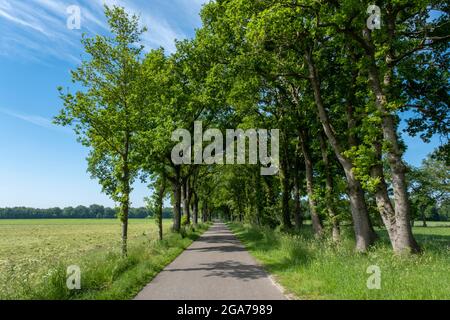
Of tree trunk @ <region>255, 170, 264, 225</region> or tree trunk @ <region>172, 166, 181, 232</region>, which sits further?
tree trunk @ <region>255, 170, 264, 225</region>

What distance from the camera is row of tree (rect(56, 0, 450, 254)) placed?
1375 centimetres

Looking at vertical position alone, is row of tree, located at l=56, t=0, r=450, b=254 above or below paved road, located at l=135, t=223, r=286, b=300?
above

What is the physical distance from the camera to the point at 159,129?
20.1 meters

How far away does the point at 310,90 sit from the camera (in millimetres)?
21312

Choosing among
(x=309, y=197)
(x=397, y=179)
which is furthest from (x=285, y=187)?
(x=397, y=179)

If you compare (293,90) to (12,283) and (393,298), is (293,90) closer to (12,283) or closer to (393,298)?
(393,298)

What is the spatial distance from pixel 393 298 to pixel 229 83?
1565 cm

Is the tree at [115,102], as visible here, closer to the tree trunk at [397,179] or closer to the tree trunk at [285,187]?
the tree trunk at [397,179]

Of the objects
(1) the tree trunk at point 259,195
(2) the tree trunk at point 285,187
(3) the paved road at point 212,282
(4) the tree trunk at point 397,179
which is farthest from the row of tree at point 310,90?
(1) the tree trunk at point 259,195

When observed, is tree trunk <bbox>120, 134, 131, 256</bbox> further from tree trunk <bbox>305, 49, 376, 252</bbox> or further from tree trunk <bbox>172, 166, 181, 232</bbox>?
tree trunk <bbox>172, 166, 181, 232</bbox>

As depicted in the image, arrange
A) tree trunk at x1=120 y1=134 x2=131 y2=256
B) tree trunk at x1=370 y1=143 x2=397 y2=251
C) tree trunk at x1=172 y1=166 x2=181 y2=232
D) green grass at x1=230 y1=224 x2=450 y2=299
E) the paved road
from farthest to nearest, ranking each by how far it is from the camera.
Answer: tree trunk at x1=172 y1=166 x2=181 y2=232
tree trunk at x1=120 y1=134 x2=131 y2=256
tree trunk at x1=370 y1=143 x2=397 y2=251
the paved road
green grass at x1=230 y1=224 x2=450 y2=299

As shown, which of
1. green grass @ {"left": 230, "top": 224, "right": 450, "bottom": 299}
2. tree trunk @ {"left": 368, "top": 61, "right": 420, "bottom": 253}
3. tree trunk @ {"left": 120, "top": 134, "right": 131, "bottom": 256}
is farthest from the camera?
tree trunk @ {"left": 120, "top": 134, "right": 131, "bottom": 256}

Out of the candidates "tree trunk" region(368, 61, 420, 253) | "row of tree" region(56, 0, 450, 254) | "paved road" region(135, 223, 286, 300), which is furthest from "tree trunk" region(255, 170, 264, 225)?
"tree trunk" region(368, 61, 420, 253)
